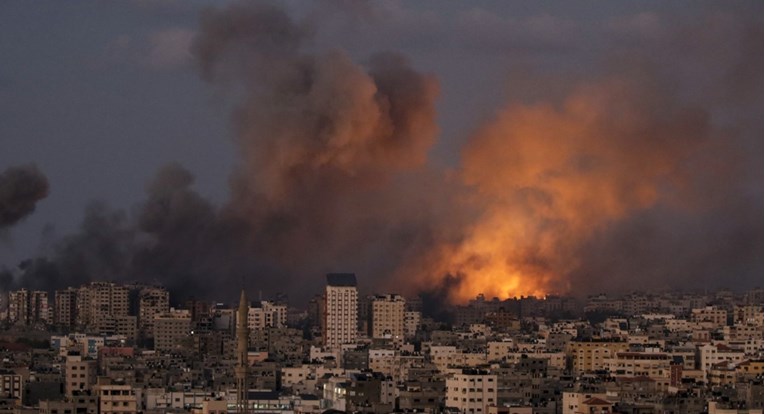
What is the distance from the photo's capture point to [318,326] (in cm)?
3306

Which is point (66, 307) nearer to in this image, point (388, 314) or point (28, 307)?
point (28, 307)

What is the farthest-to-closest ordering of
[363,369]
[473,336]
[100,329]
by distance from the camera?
[100,329], [473,336], [363,369]

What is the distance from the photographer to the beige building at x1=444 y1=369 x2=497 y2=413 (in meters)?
18.8

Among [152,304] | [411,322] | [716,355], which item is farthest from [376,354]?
[152,304]

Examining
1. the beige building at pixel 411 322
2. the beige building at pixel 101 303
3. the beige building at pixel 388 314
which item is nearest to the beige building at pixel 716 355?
the beige building at pixel 411 322

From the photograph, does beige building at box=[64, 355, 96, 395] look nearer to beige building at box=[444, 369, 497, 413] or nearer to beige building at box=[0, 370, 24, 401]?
beige building at box=[0, 370, 24, 401]

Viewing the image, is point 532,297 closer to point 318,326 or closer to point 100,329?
point 318,326

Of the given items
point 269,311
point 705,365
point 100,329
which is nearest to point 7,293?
point 100,329

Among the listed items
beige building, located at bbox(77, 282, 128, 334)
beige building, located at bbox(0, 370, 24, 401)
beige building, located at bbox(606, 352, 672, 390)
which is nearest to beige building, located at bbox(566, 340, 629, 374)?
beige building, located at bbox(606, 352, 672, 390)

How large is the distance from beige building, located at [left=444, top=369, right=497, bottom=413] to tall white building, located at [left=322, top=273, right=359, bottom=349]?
1256cm

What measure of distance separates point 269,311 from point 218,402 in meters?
15.1

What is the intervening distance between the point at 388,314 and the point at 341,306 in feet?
2.78

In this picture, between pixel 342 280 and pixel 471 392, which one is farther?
pixel 342 280

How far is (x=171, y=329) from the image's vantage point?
30.9 m
